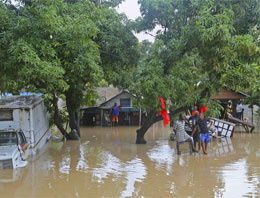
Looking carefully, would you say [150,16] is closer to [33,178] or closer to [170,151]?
[170,151]

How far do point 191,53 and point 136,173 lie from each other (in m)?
5.31

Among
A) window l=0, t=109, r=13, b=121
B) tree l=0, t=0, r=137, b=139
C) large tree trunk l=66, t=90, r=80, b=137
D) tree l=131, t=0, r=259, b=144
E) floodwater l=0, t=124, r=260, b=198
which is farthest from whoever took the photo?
large tree trunk l=66, t=90, r=80, b=137

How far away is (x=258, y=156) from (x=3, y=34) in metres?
9.90

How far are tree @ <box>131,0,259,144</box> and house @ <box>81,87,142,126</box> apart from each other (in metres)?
9.78

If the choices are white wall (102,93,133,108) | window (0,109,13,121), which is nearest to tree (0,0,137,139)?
window (0,109,13,121)

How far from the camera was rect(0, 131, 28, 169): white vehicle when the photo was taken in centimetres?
869

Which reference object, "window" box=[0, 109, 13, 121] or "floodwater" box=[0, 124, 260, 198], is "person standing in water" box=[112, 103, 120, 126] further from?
"window" box=[0, 109, 13, 121]

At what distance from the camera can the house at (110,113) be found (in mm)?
23125

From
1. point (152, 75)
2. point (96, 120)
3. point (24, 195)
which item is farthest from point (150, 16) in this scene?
point (96, 120)

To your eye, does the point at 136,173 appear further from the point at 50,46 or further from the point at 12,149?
the point at 50,46

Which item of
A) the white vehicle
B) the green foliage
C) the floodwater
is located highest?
the green foliage

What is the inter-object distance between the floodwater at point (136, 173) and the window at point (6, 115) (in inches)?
67.4

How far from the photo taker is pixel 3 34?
10.3m

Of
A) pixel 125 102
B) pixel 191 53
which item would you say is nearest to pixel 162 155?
pixel 191 53
